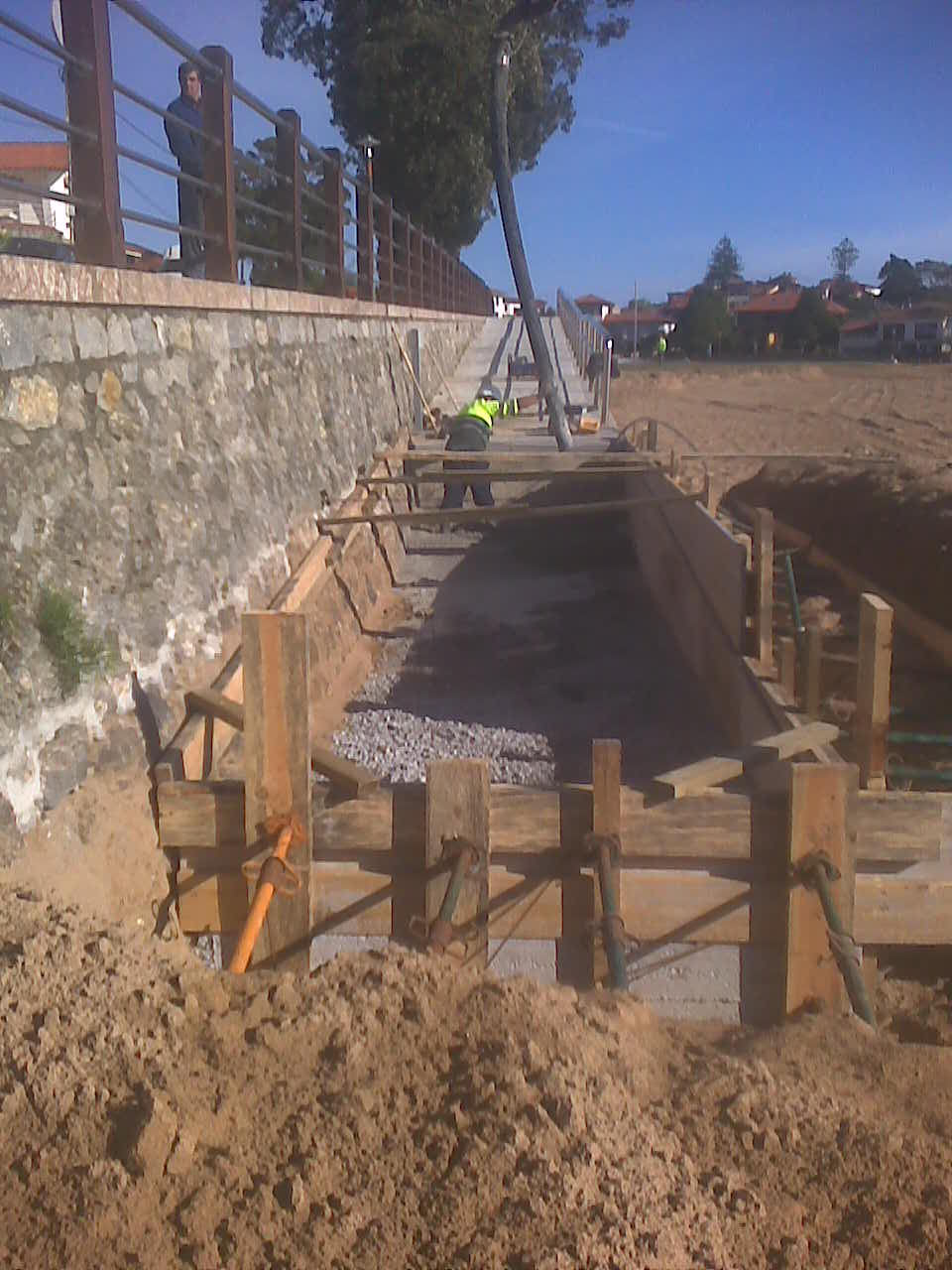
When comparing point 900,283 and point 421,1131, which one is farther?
point 900,283

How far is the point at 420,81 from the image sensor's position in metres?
28.6

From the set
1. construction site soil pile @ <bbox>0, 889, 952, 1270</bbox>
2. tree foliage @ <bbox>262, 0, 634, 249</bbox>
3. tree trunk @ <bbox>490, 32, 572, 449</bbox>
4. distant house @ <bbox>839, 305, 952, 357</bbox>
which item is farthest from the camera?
distant house @ <bbox>839, 305, 952, 357</bbox>

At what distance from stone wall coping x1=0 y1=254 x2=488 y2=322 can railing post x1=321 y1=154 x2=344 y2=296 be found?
9.74 feet

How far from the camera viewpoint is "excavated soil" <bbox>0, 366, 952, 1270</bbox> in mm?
2254

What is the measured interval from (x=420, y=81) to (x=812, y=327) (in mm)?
47092

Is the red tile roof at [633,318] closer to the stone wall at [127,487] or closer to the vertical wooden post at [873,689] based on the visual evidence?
the stone wall at [127,487]

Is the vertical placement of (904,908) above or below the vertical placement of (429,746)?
above

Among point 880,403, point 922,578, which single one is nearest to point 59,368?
point 922,578

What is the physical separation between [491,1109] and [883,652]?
374 centimetres

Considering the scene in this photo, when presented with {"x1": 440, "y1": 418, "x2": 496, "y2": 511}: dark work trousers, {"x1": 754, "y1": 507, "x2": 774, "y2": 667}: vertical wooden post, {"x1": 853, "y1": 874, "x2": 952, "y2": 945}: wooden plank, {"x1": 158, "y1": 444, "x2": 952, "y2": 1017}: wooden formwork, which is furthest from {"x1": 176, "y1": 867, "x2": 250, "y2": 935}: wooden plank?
{"x1": 440, "y1": 418, "x2": 496, "y2": 511}: dark work trousers

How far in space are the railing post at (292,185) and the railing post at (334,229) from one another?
5.23ft

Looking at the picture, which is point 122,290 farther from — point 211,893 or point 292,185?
point 292,185

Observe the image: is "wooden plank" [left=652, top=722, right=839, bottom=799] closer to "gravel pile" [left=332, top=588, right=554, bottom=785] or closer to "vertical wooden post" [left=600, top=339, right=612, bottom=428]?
"gravel pile" [left=332, top=588, right=554, bottom=785]

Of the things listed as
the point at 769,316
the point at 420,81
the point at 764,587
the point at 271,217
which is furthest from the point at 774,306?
the point at 764,587
